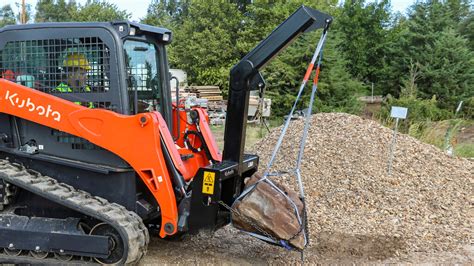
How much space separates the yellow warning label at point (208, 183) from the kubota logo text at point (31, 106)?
53.2 inches

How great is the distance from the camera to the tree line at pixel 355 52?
1684 cm

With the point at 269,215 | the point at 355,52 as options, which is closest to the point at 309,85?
the point at 355,52

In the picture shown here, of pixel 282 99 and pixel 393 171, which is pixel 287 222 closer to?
pixel 393 171

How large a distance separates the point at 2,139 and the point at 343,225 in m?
3.91

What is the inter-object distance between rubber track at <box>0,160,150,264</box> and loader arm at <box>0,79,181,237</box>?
270mm

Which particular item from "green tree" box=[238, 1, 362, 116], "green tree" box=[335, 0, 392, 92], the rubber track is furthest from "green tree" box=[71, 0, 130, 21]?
the rubber track

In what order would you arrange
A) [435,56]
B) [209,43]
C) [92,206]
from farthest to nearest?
[209,43] → [435,56] → [92,206]

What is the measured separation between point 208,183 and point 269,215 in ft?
1.99

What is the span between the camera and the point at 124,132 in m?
3.91

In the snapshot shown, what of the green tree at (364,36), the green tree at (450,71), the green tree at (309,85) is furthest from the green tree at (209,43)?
the green tree at (450,71)

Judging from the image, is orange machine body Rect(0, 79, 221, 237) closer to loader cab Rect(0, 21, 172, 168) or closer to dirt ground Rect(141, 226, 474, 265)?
loader cab Rect(0, 21, 172, 168)

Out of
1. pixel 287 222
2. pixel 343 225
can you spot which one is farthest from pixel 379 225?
pixel 287 222

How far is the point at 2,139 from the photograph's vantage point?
4.26 m

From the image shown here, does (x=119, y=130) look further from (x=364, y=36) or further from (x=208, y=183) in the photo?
(x=364, y=36)
